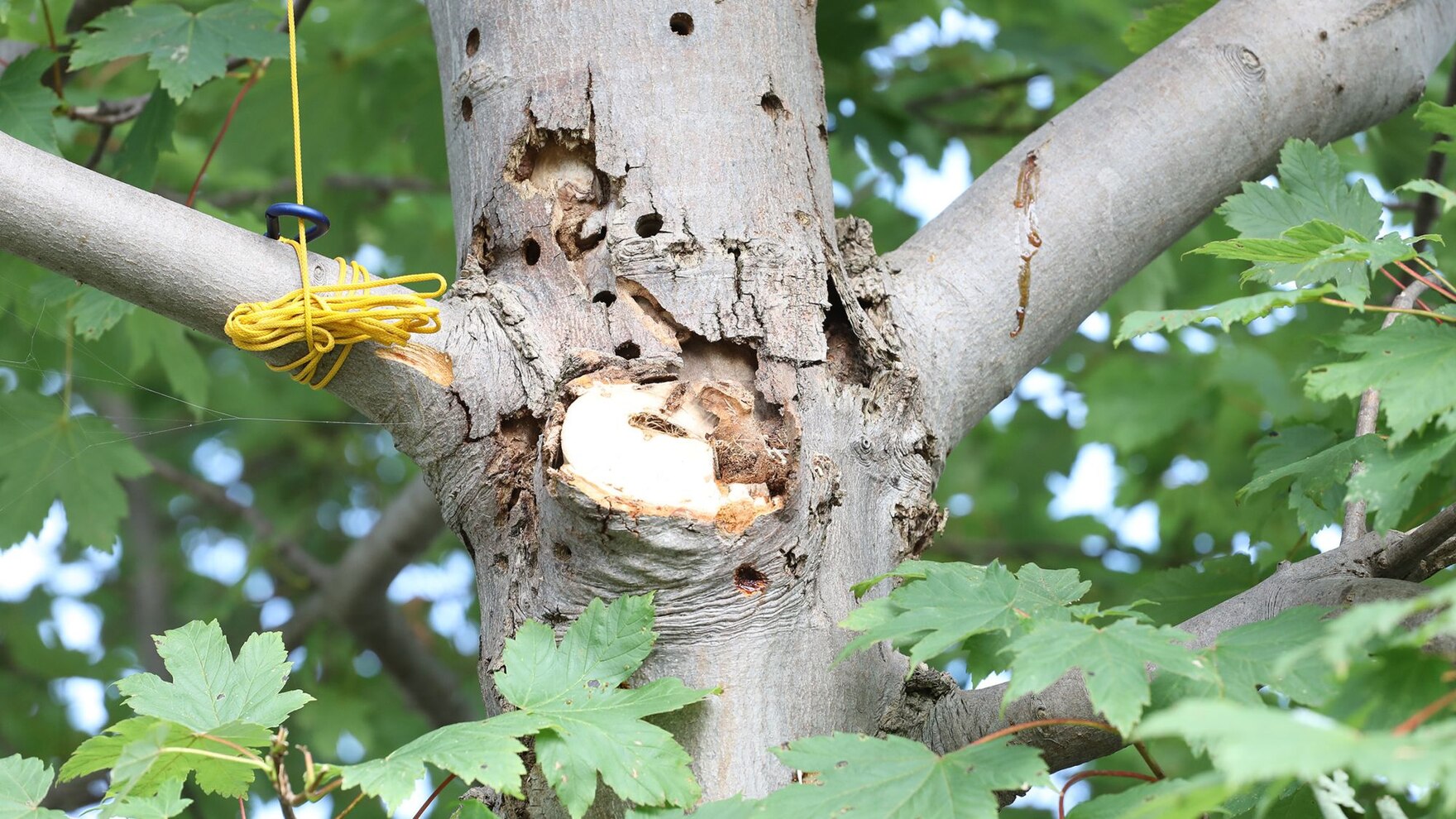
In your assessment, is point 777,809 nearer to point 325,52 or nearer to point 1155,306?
point 1155,306

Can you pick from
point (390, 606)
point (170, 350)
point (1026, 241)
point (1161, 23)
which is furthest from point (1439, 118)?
point (390, 606)

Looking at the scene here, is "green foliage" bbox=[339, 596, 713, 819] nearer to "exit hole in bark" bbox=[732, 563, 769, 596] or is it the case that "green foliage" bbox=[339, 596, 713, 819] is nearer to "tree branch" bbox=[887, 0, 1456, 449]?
"exit hole in bark" bbox=[732, 563, 769, 596]

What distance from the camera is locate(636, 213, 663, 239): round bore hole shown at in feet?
4.34

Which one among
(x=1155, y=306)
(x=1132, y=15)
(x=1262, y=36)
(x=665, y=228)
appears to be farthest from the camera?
(x=1132, y=15)

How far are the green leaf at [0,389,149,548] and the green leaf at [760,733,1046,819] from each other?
1839 millimetres

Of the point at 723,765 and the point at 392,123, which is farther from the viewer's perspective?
the point at 392,123

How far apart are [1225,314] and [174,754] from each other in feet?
3.47

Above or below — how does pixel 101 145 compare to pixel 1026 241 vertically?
above

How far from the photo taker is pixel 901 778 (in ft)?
3.33

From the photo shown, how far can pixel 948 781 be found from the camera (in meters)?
1.00

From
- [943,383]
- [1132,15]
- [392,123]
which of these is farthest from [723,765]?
[1132,15]

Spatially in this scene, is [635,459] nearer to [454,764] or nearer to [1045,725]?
[454,764]

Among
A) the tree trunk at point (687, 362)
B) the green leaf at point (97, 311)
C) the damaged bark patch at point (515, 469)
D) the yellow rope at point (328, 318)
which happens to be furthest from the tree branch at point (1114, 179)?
the green leaf at point (97, 311)

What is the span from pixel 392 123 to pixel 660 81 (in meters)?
1.66
